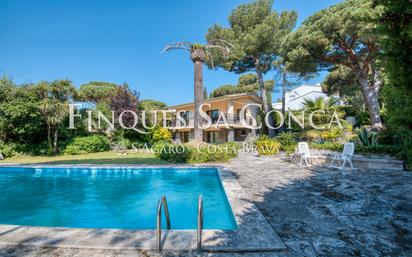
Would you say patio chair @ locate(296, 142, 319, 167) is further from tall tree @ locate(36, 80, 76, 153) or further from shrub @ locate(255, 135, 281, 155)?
tall tree @ locate(36, 80, 76, 153)

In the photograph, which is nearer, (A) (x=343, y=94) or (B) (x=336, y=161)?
(B) (x=336, y=161)

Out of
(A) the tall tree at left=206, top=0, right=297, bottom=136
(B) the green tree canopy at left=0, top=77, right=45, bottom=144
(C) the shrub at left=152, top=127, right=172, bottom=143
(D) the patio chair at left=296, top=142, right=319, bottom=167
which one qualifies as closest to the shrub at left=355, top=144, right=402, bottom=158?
(D) the patio chair at left=296, top=142, right=319, bottom=167

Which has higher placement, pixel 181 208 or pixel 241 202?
pixel 241 202

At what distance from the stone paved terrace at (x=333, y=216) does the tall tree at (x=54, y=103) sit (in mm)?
17033

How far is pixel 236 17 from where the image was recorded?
23.2m

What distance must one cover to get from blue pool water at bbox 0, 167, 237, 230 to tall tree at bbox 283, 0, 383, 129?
12.8 meters

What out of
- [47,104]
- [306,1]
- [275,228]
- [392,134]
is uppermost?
[306,1]

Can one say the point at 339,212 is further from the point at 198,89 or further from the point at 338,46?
the point at 338,46

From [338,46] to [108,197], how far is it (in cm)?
1909

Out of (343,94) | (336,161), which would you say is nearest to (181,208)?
(336,161)

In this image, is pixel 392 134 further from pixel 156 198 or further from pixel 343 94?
pixel 343 94

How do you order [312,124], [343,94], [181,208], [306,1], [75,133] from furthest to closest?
[343,94]
[75,133]
[312,124]
[306,1]
[181,208]

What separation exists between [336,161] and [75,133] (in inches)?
849

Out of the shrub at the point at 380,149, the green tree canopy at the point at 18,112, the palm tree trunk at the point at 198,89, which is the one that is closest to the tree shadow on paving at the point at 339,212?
the shrub at the point at 380,149
